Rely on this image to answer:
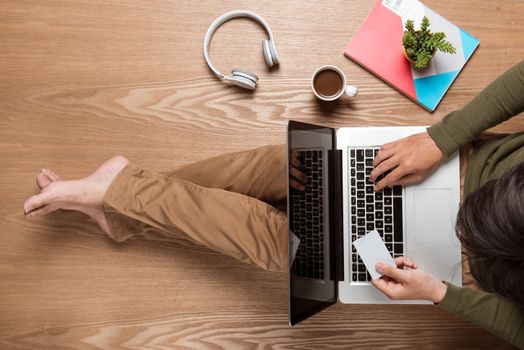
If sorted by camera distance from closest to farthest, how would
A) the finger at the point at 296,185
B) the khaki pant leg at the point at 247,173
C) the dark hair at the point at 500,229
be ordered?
the dark hair at the point at 500,229 < the finger at the point at 296,185 < the khaki pant leg at the point at 247,173

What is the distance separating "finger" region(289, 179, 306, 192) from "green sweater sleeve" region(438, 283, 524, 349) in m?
0.35

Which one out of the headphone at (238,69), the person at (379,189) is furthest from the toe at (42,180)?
the headphone at (238,69)

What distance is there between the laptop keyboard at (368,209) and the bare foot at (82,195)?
53cm

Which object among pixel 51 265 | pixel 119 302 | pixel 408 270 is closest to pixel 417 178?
pixel 408 270

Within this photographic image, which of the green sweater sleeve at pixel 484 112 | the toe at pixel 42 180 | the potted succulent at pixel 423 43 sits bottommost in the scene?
the toe at pixel 42 180

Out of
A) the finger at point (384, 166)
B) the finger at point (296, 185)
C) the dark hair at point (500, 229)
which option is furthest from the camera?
the finger at point (384, 166)

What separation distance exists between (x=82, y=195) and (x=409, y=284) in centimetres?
73

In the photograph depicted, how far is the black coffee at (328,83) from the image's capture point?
104 centimetres

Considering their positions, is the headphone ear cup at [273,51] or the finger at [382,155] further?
the headphone ear cup at [273,51]

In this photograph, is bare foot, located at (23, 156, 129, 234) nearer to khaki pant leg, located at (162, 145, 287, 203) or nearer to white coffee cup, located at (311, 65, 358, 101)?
khaki pant leg, located at (162, 145, 287, 203)

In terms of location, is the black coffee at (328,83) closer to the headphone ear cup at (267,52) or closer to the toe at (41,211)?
the headphone ear cup at (267,52)

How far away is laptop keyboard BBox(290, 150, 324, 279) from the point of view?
84cm

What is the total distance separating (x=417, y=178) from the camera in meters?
0.92

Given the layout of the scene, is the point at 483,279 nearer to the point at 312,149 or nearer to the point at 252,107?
the point at 312,149
